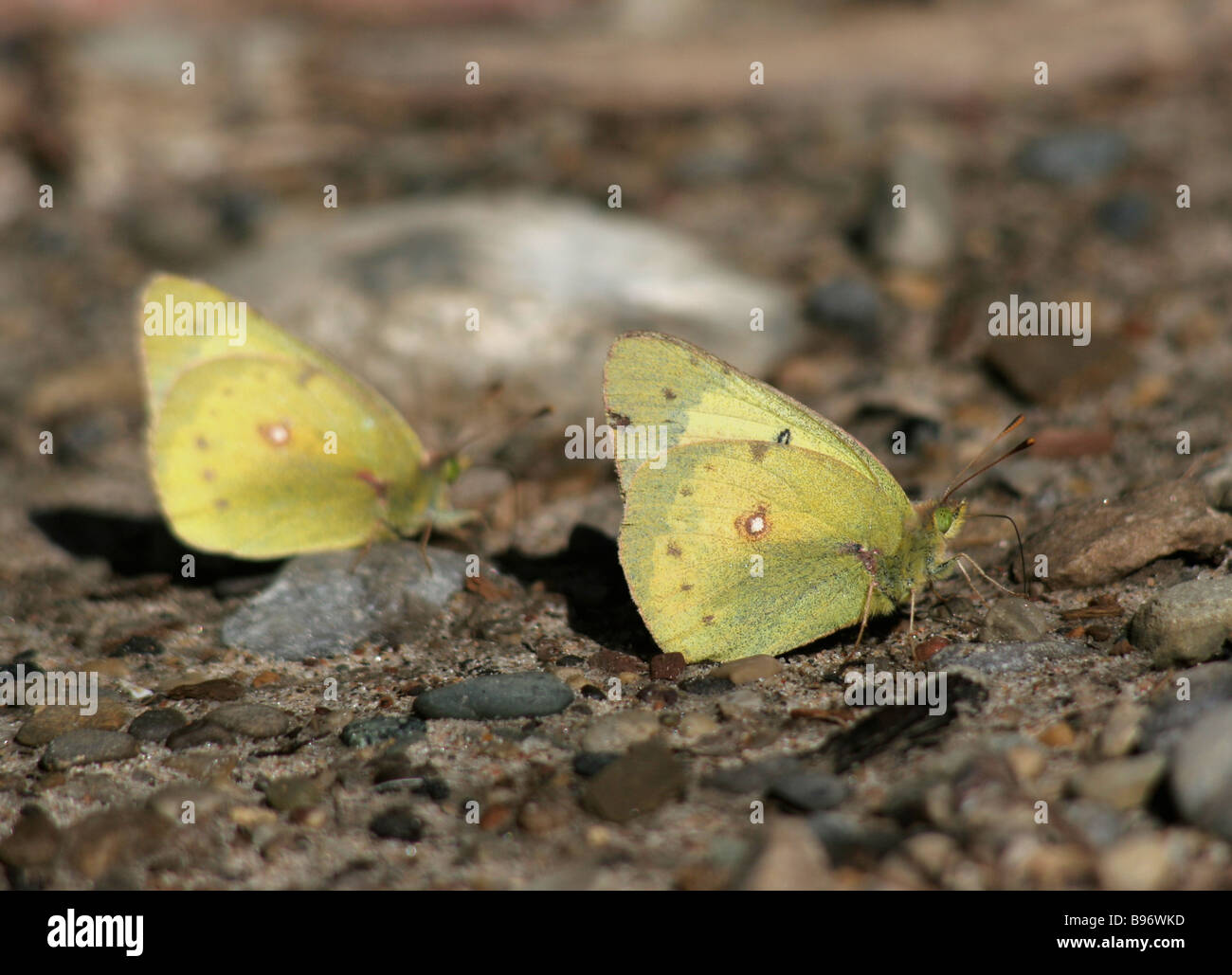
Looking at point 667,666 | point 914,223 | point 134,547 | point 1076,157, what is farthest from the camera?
point 1076,157

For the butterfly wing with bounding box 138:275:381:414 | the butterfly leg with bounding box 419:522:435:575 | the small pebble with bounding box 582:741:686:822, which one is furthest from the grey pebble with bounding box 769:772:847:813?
the butterfly wing with bounding box 138:275:381:414

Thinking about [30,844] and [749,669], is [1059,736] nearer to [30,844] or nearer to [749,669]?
[749,669]

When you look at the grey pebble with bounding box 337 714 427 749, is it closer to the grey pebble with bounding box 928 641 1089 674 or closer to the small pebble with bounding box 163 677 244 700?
the small pebble with bounding box 163 677 244 700

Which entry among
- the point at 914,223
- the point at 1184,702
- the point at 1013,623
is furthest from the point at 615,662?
the point at 914,223

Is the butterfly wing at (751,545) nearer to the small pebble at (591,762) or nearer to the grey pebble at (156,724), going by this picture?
the small pebble at (591,762)

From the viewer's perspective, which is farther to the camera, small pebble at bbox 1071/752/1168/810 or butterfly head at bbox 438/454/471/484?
butterfly head at bbox 438/454/471/484

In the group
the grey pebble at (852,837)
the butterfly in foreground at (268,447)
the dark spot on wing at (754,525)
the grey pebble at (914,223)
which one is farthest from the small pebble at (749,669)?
the grey pebble at (914,223)

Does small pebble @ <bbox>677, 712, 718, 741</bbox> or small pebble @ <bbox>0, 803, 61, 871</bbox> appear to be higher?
A: small pebble @ <bbox>677, 712, 718, 741</bbox>
